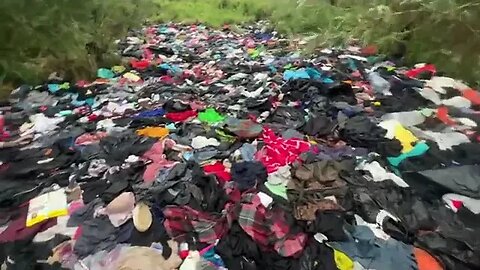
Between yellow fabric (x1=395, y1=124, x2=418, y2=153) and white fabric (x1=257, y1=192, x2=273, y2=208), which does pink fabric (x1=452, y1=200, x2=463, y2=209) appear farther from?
white fabric (x1=257, y1=192, x2=273, y2=208)

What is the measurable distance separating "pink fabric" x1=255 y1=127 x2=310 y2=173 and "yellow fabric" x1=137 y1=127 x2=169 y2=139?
0.56m

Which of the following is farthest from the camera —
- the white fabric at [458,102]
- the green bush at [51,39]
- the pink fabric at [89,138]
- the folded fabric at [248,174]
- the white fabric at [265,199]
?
the green bush at [51,39]

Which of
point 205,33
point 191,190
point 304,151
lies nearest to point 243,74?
point 304,151

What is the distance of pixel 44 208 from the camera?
205 centimetres

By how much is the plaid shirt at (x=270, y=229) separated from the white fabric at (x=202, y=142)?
0.68 m

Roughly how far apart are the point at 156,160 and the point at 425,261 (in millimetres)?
1295

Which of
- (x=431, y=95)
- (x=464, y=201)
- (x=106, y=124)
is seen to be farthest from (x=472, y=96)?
(x=106, y=124)

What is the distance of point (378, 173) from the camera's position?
227 cm

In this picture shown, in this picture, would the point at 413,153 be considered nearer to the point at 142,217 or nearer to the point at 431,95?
the point at 431,95

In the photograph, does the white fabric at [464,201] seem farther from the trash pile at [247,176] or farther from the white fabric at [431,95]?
the white fabric at [431,95]

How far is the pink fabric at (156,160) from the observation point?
2254 millimetres

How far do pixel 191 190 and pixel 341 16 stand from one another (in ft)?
11.6

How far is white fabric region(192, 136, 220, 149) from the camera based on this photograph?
259 centimetres

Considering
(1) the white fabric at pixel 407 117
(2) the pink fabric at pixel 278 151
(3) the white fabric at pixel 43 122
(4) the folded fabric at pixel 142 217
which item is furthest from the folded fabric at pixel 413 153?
(3) the white fabric at pixel 43 122
